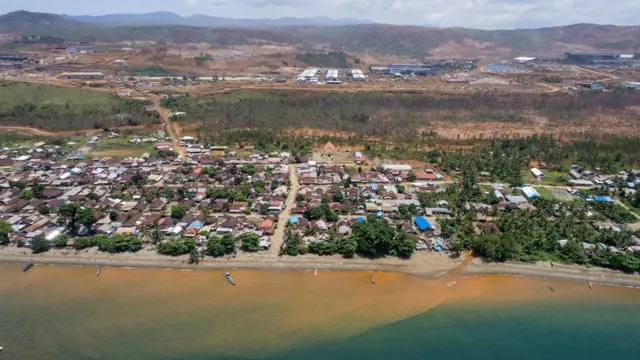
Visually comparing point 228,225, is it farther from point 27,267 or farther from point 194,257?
point 27,267

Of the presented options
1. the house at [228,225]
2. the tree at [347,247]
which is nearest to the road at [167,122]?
the house at [228,225]

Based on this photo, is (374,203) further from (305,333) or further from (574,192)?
(574,192)

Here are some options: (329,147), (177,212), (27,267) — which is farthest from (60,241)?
(329,147)

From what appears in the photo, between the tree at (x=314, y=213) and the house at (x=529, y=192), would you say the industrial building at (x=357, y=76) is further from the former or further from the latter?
the tree at (x=314, y=213)

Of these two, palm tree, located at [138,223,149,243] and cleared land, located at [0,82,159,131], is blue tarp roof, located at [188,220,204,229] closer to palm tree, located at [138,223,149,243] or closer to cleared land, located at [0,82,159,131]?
palm tree, located at [138,223,149,243]

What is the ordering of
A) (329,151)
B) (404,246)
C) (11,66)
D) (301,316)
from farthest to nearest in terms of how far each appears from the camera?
(11,66)
(329,151)
(404,246)
(301,316)

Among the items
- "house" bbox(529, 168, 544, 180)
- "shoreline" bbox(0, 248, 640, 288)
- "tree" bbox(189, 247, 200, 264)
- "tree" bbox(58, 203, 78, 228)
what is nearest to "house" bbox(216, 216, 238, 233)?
"shoreline" bbox(0, 248, 640, 288)
